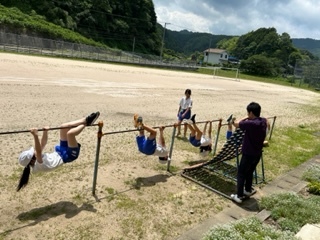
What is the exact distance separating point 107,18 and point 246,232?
291 feet

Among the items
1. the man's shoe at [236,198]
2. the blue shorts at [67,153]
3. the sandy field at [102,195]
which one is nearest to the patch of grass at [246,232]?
the sandy field at [102,195]

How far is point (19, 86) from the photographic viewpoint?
15.2 m

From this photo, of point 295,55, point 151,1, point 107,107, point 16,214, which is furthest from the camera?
point 295,55

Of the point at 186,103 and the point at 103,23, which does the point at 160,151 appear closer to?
the point at 186,103

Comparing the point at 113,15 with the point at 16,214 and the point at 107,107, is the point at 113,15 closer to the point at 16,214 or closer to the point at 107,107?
the point at 107,107

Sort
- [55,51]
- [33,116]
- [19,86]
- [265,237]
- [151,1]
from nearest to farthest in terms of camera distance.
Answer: [265,237], [33,116], [19,86], [55,51], [151,1]

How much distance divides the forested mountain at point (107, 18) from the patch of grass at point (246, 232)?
65633 millimetres

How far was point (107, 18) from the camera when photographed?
286ft

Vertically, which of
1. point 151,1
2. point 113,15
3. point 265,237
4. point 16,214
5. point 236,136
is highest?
point 151,1

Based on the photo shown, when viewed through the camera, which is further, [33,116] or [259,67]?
[259,67]

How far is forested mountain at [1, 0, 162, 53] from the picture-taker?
217ft

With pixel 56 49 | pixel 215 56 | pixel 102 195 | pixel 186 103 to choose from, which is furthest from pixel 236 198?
pixel 215 56

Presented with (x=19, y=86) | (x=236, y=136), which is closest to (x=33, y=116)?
(x=19, y=86)

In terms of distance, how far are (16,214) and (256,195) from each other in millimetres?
4350
